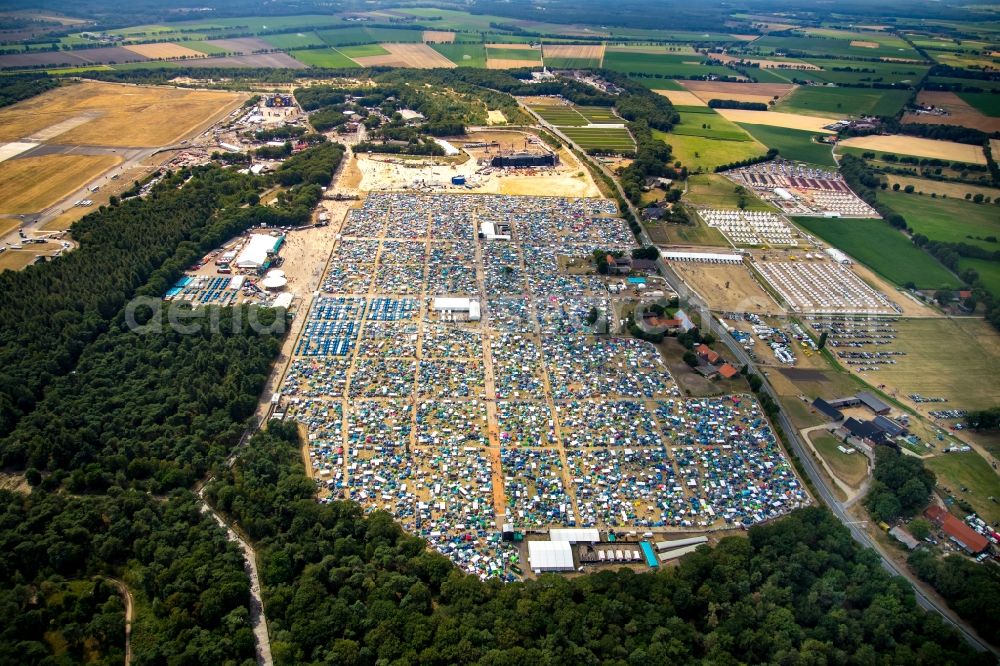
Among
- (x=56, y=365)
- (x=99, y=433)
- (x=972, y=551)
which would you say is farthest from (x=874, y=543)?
(x=56, y=365)

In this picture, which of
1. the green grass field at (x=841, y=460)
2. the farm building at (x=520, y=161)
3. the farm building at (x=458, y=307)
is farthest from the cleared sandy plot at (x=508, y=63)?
the green grass field at (x=841, y=460)

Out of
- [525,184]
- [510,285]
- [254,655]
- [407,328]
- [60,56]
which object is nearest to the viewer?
[254,655]

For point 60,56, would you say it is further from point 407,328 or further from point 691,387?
point 691,387

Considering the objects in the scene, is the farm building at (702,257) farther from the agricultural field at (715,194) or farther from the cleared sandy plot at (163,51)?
the cleared sandy plot at (163,51)

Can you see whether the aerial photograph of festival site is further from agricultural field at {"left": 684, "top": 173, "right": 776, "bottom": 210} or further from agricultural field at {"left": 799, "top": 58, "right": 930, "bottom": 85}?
agricultural field at {"left": 799, "top": 58, "right": 930, "bottom": 85}

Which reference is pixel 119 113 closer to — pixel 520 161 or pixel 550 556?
pixel 520 161

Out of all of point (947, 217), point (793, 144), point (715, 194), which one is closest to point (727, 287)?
point (715, 194)
